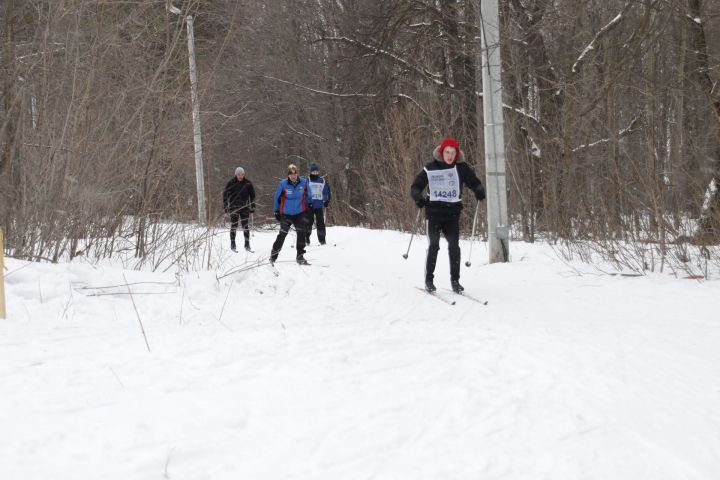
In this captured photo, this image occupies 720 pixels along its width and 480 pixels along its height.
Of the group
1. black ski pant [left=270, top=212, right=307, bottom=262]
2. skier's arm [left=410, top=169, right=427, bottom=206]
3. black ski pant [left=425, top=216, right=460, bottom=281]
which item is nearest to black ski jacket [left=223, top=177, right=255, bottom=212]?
black ski pant [left=270, top=212, right=307, bottom=262]

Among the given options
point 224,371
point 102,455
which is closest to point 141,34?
point 224,371

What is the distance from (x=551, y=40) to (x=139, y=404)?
1572cm

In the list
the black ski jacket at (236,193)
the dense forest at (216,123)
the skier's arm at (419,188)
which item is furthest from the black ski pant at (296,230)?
the black ski jacket at (236,193)

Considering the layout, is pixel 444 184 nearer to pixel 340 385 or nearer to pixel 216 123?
pixel 216 123

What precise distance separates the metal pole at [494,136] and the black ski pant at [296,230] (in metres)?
3.21

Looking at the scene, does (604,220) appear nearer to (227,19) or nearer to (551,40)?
(227,19)

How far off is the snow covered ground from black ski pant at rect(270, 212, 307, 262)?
3.00 meters

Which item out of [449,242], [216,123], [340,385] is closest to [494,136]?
[449,242]

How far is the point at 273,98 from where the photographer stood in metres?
30.8

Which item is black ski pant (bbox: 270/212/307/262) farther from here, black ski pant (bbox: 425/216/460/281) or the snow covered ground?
the snow covered ground

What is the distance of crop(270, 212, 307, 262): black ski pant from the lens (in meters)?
9.92

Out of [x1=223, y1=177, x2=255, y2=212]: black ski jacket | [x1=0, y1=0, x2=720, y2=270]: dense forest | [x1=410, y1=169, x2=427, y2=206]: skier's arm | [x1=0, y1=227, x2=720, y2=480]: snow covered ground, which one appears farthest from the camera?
[x1=223, y1=177, x2=255, y2=212]: black ski jacket

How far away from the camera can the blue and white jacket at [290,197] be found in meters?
10.5

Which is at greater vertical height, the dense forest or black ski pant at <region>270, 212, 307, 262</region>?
the dense forest
